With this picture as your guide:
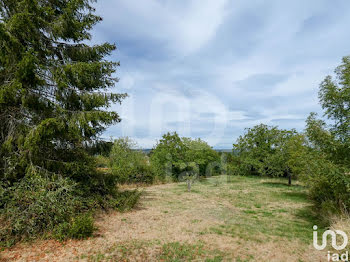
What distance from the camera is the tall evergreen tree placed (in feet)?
19.7

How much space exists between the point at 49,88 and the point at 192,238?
24.6 feet

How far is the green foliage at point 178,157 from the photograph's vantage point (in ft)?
61.1

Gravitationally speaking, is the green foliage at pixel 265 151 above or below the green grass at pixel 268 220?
above

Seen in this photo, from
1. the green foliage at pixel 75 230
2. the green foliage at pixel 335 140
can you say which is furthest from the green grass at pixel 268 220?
the green foliage at pixel 75 230

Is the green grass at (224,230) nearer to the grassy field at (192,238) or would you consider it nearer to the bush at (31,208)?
the grassy field at (192,238)

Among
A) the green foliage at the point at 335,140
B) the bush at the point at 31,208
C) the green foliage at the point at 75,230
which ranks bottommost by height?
the green foliage at the point at 75,230

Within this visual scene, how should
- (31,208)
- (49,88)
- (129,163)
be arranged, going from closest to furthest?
(31,208), (49,88), (129,163)

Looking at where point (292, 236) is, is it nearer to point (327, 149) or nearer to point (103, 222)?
point (327, 149)

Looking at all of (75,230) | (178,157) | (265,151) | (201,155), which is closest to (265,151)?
(265,151)

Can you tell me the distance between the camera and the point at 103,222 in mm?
7012

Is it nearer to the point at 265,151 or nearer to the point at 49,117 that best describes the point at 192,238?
the point at 49,117

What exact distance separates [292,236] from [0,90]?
10.4 metres

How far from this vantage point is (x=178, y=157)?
19.0 meters

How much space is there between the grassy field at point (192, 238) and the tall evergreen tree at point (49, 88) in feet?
8.71
